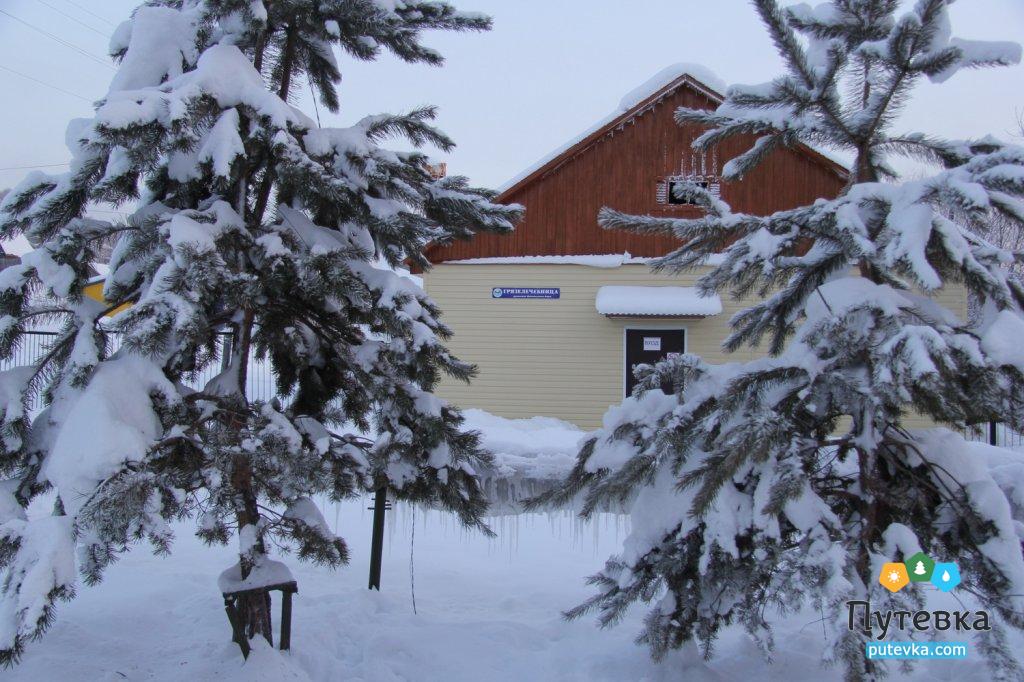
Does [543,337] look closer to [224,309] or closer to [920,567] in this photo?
[224,309]

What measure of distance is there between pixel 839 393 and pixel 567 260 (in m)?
9.97

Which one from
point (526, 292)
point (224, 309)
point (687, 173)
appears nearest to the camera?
point (224, 309)

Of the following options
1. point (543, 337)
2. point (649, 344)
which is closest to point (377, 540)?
point (543, 337)

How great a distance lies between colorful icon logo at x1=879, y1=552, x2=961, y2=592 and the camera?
2998 millimetres

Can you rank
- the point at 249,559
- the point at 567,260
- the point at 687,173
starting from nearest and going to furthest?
the point at 249,559, the point at 687,173, the point at 567,260

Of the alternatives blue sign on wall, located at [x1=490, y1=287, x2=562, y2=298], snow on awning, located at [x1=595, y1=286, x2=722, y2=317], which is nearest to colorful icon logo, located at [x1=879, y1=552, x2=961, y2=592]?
snow on awning, located at [x1=595, y1=286, x2=722, y2=317]

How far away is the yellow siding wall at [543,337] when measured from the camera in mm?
12930

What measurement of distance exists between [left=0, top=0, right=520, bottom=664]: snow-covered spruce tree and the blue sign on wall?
27.8 feet

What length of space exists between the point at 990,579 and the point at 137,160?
14.0 ft

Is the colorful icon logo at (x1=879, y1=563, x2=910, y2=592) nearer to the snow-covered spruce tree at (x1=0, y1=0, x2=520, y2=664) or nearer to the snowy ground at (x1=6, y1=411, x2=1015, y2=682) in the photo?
the snowy ground at (x1=6, y1=411, x2=1015, y2=682)

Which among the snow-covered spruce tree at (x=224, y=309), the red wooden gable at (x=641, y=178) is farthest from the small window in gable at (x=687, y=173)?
the snow-covered spruce tree at (x=224, y=309)

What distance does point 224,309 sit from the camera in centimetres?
394

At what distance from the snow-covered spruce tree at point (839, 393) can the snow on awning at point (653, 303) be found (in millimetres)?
8210

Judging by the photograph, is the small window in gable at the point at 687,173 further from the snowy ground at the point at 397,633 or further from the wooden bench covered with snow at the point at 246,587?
the wooden bench covered with snow at the point at 246,587
